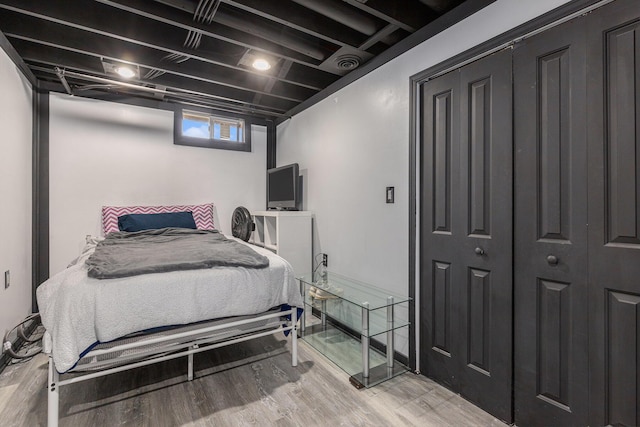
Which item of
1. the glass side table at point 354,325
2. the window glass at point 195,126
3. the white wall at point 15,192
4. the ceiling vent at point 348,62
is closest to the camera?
the glass side table at point 354,325

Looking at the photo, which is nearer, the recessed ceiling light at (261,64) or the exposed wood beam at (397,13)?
the exposed wood beam at (397,13)

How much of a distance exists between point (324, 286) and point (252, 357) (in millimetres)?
798

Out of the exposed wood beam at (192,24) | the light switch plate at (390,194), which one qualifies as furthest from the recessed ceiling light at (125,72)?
the light switch plate at (390,194)

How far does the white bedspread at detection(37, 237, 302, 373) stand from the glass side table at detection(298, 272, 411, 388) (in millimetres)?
688

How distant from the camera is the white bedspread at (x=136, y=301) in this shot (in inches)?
60.4

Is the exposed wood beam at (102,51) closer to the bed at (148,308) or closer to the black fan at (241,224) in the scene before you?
the black fan at (241,224)

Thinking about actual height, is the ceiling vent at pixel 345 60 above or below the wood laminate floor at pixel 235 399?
above

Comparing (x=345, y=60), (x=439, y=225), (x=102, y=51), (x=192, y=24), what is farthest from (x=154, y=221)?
(x=439, y=225)

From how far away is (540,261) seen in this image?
1.56 meters

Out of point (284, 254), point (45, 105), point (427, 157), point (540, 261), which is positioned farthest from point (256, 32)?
point (45, 105)

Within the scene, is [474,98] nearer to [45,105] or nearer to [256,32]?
[256,32]

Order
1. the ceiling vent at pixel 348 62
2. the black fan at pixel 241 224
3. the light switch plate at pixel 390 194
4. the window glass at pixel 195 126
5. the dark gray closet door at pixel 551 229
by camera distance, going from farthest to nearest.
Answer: the window glass at pixel 195 126 < the black fan at pixel 241 224 < the ceiling vent at pixel 348 62 < the light switch plate at pixel 390 194 < the dark gray closet door at pixel 551 229

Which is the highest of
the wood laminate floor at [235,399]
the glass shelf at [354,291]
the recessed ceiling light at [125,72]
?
the recessed ceiling light at [125,72]

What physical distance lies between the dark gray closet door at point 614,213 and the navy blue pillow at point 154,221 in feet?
10.9
